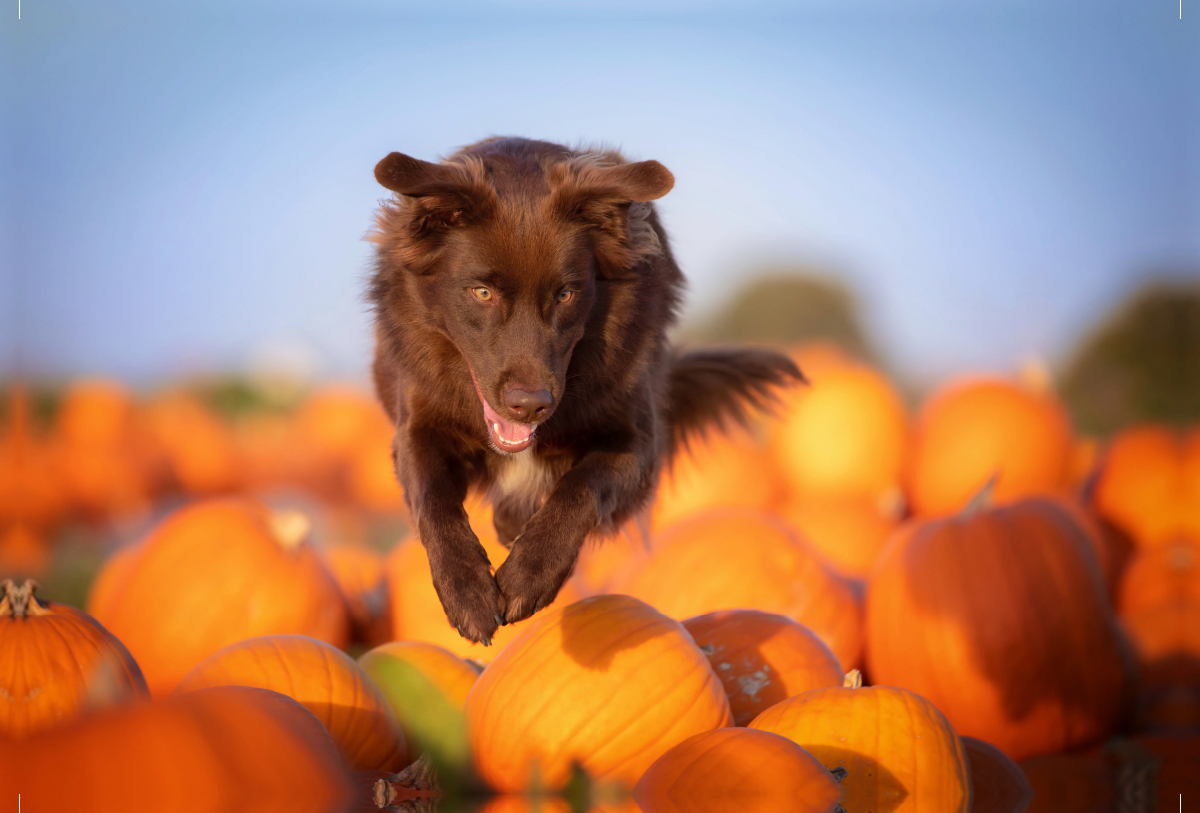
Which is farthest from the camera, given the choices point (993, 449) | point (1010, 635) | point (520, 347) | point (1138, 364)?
point (1138, 364)

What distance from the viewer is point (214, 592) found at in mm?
3875

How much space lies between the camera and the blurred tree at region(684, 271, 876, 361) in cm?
1309

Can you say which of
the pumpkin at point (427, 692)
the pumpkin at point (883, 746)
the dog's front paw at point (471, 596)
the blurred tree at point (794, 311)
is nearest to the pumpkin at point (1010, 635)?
the pumpkin at point (883, 746)

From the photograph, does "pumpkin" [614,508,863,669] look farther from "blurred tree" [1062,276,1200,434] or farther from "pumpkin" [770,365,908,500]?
"blurred tree" [1062,276,1200,434]

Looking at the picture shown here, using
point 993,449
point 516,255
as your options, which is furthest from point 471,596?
point 993,449

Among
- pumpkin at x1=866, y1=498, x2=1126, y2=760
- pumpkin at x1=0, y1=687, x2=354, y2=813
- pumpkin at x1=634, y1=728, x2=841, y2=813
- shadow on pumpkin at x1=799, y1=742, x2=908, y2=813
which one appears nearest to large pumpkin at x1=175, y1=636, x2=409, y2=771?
pumpkin at x1=0, y1=687, x2=354, y2=813

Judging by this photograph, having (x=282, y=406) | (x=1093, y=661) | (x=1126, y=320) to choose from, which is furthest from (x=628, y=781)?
(x=1126, y=320)

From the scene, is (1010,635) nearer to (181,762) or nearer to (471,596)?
(471,596)

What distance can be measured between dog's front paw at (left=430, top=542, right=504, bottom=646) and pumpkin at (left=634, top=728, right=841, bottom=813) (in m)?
0.61

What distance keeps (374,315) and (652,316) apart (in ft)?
3.20

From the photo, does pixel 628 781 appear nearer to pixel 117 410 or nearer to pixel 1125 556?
pixel 1125 556

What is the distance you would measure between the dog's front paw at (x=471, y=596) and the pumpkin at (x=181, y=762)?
470mm

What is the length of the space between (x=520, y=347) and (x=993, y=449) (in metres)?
4.28

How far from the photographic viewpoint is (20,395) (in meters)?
3.39
